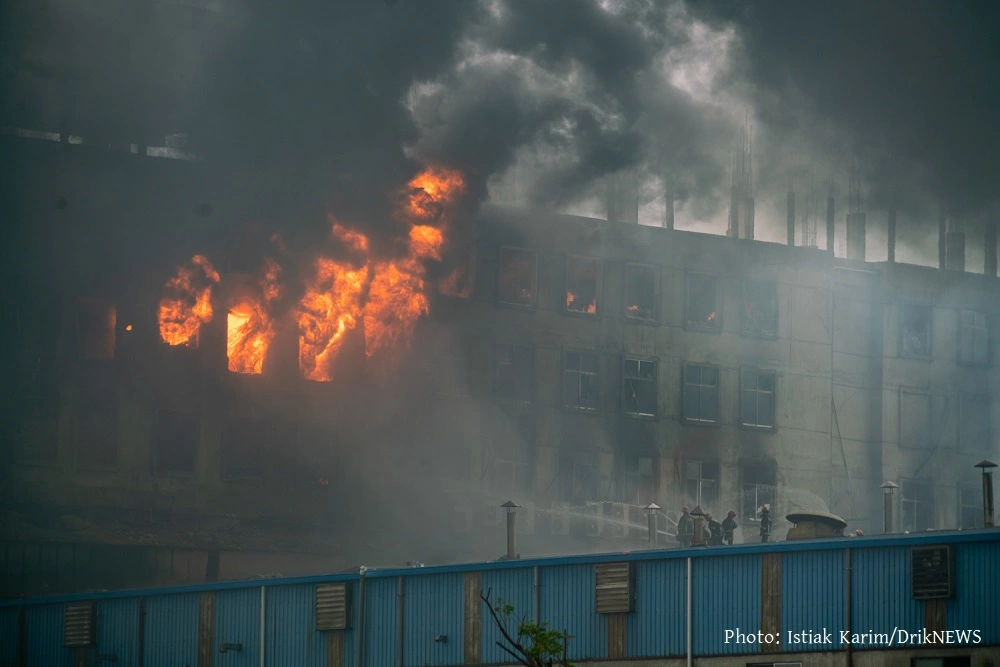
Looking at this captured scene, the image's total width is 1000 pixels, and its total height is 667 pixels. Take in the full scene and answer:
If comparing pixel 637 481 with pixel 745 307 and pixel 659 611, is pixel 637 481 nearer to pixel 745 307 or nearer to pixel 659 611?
→ pixel 745 307

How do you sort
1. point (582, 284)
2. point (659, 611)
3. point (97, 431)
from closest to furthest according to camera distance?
point (659, 611) → point (97, 431) → point (582, 284)

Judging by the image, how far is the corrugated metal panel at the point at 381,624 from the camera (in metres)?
40.5

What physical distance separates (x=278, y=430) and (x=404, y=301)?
7.20 meters

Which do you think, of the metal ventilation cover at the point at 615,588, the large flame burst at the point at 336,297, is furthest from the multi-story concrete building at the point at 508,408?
the metal ventilation cover at the point at 615,588

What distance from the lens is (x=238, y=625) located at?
1715 inches

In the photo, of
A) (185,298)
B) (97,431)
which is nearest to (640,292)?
(185,298)

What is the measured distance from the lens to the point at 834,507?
75.8m

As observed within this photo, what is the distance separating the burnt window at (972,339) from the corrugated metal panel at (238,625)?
4874 cm

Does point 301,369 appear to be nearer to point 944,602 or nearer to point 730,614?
point 730,614

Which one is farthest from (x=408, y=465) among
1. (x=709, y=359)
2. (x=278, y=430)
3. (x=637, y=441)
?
(x=709, y=359)

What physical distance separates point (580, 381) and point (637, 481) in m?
5.19

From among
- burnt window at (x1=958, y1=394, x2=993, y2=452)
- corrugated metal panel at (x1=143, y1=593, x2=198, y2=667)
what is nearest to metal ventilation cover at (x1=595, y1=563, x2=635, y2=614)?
corrugated metal panel at (x1=143, y1=593, x2=198, y2=667)

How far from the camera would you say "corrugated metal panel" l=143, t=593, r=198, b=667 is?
4456cm

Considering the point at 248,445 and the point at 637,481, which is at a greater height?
the point at 248,445
